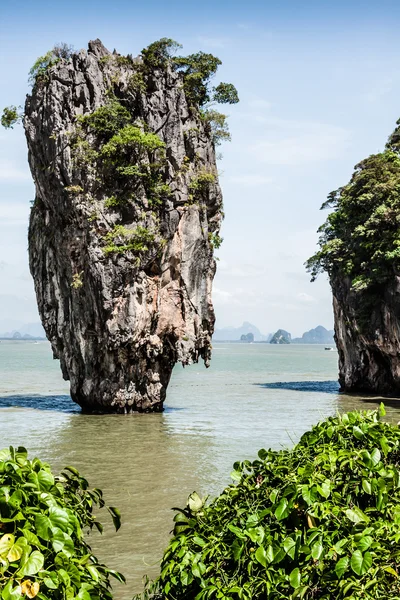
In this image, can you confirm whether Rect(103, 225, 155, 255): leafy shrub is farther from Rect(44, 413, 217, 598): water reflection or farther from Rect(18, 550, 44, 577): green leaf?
Rect(18, 550, 44, 577): green leaf

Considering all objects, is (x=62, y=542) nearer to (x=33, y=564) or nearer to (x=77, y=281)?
(x=33, y=564)

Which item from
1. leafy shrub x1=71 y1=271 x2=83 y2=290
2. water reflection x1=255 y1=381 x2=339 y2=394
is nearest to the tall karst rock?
water reflection x1=255 y1=381 x2=339 y2=394

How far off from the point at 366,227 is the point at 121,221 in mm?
13360

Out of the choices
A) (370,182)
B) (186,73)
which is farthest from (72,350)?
(370,182)

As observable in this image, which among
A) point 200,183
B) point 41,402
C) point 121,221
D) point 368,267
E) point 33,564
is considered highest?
point 200,183

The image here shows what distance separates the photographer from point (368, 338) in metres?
31.3

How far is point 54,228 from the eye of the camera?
78.1 feet

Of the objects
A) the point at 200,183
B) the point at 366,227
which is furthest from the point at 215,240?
the point at 366,227

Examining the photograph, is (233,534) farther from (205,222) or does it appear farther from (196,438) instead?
(205,222)

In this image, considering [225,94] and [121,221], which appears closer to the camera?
[121,221]

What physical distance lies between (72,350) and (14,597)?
21801mm

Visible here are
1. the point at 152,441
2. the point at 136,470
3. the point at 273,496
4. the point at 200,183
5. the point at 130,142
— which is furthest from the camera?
the point at 200,183

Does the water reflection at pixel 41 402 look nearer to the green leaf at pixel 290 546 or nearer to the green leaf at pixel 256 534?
the green leaf at pixel 256 534

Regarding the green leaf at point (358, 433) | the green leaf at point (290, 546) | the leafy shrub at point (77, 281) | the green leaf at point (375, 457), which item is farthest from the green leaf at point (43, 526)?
the leafy shrub at point (77, 281)
